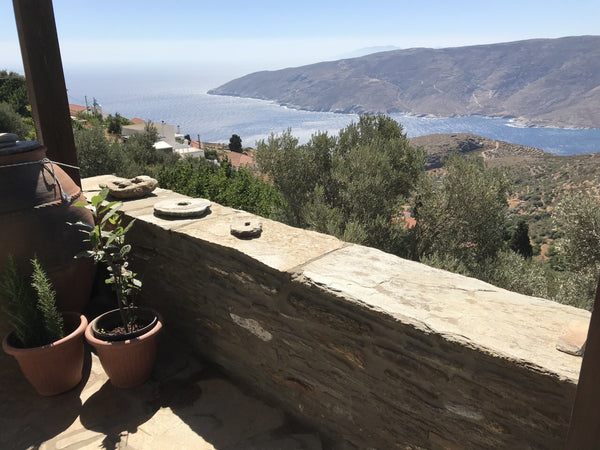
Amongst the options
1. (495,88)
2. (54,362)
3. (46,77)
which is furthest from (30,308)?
(495,88)

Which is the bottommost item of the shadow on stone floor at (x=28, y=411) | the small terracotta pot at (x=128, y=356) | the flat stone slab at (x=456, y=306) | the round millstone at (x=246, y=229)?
the shadow on stone floor at (x=28, y=411)

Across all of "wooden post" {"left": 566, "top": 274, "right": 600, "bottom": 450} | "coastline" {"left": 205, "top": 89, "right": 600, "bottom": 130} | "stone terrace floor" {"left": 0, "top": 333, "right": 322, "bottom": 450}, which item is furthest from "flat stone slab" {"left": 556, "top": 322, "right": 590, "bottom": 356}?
"coastline" {"left": 205, "top": 89, "right": 600, "bottom": 130}

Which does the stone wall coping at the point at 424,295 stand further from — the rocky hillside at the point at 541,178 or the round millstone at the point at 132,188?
the rocky hillside at the point at 541,178

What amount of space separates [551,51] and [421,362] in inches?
8277

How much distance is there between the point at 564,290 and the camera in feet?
28.5

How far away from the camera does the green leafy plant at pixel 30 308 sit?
2381mm

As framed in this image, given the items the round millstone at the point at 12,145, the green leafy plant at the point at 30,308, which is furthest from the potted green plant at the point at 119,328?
the round millstone at the point at 12,145

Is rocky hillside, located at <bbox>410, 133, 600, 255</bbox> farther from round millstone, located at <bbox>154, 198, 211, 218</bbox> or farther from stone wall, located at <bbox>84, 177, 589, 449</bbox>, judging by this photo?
stone wall, located at <bbox>84, 177, 589, 449</bbox>

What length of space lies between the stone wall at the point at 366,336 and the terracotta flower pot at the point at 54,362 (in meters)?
0.65

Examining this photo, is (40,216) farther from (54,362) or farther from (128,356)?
(128,356)

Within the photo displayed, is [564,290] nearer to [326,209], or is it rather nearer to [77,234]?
[326,209]

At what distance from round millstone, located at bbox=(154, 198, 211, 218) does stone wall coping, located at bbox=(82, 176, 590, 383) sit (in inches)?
7.2

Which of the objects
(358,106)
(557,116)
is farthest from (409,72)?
(557,116)

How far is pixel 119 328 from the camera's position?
273 cm
